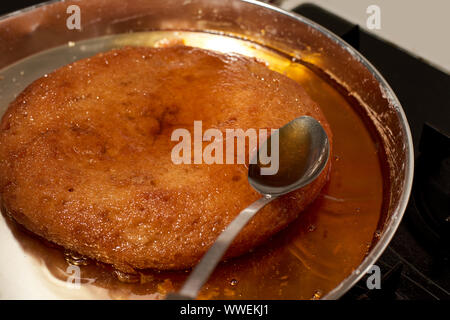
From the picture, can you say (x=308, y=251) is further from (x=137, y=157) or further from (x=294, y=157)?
(x=137, y=157)

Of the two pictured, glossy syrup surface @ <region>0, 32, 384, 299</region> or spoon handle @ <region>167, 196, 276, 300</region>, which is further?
glossy syrup surface @ <region>0, 32, 384, 299</region>

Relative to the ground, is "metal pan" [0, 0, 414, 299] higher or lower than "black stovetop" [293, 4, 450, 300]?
higher

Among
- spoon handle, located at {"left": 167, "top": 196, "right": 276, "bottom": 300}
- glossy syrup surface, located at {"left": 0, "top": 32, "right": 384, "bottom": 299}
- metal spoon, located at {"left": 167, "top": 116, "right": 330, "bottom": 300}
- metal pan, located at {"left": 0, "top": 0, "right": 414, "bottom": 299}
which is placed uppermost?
metal pan, located at {"left": 0, "top": 0, "right": 414, "bottom": 299}

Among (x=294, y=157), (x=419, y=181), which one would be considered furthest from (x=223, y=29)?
(x=419, y=181)

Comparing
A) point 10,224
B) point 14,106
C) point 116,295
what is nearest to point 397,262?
point 116,295

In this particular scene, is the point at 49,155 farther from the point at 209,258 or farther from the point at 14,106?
the point at 209,258

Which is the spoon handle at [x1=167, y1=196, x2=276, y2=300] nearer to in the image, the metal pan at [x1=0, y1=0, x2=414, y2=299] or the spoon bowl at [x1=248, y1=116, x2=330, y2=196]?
the spoon bowl at [x1=248, y1=116, x2=330, y2=196]

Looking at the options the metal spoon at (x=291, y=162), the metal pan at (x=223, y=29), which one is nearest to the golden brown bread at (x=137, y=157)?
the metal spoon at (x=291, y=162)

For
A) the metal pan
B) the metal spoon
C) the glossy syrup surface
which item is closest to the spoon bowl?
the metal spoon
